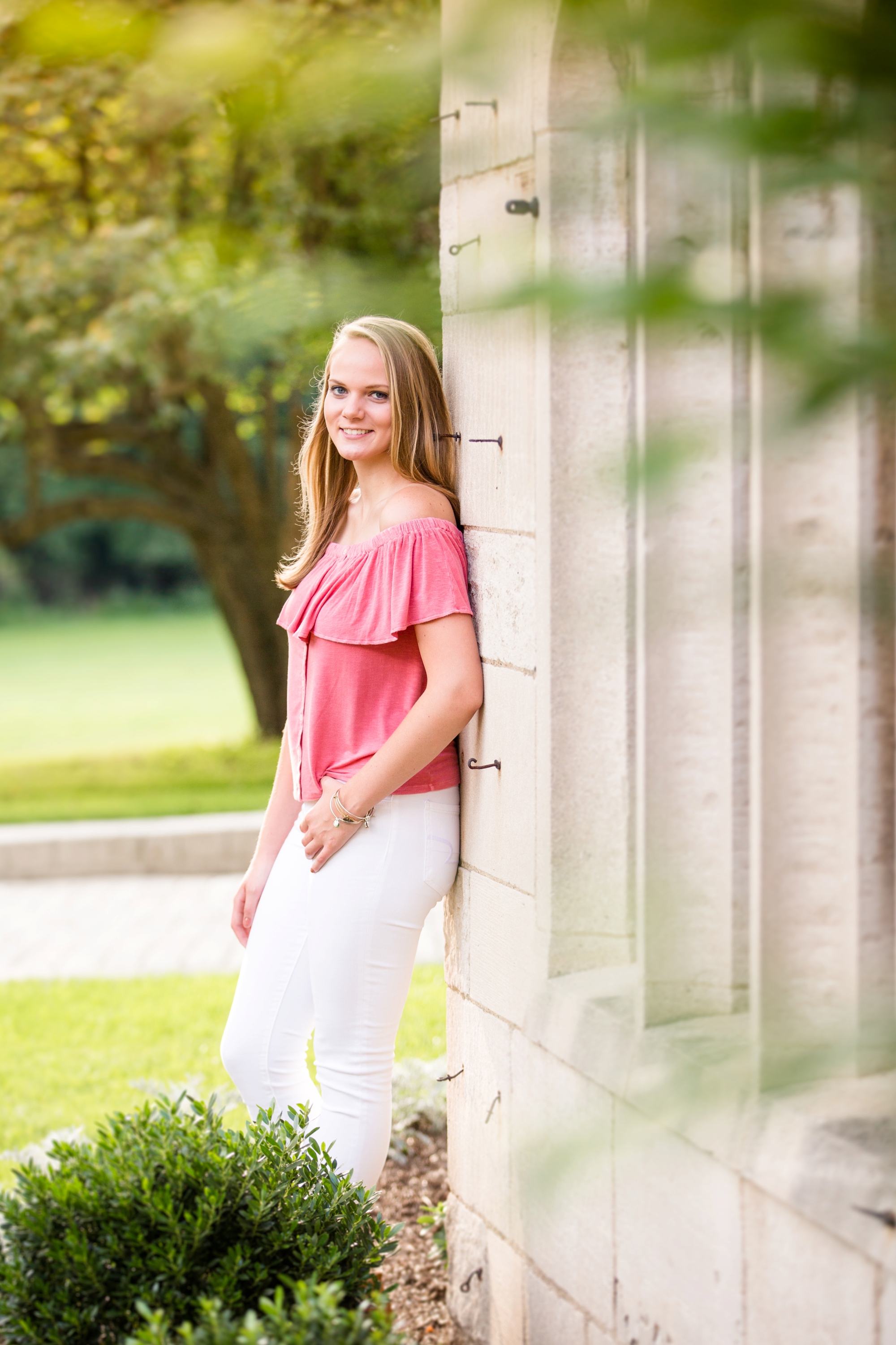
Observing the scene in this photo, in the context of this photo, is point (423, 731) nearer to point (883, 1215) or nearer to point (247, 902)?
point (247, 902)

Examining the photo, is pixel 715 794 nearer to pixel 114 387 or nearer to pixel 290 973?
pixel 290 973

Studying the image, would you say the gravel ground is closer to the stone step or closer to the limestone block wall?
the limestone block wall

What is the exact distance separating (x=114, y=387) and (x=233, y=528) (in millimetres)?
1568

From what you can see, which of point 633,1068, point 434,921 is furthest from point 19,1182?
point 434,921

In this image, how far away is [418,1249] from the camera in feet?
11.4

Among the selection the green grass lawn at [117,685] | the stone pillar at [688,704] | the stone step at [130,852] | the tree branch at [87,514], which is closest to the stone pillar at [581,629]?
the stone pillar at [688,704]

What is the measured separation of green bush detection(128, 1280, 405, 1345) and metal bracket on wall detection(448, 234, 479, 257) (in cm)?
193

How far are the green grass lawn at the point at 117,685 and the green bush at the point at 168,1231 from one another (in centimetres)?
1148

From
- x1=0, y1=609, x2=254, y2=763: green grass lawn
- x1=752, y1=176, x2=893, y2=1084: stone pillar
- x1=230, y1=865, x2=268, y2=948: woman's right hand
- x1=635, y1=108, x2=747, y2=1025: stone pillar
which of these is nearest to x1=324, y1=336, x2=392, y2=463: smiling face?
x1=635, y1=108, x2=747, y2=1025: stone pillar

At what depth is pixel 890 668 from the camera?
169 cm

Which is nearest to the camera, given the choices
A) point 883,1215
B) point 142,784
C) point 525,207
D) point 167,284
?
point 883,1215

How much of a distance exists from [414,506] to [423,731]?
1.59 ft

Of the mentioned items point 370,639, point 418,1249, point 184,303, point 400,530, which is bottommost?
point 418,1249

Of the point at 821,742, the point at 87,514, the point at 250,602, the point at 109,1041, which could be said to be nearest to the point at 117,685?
the point at 87,514
